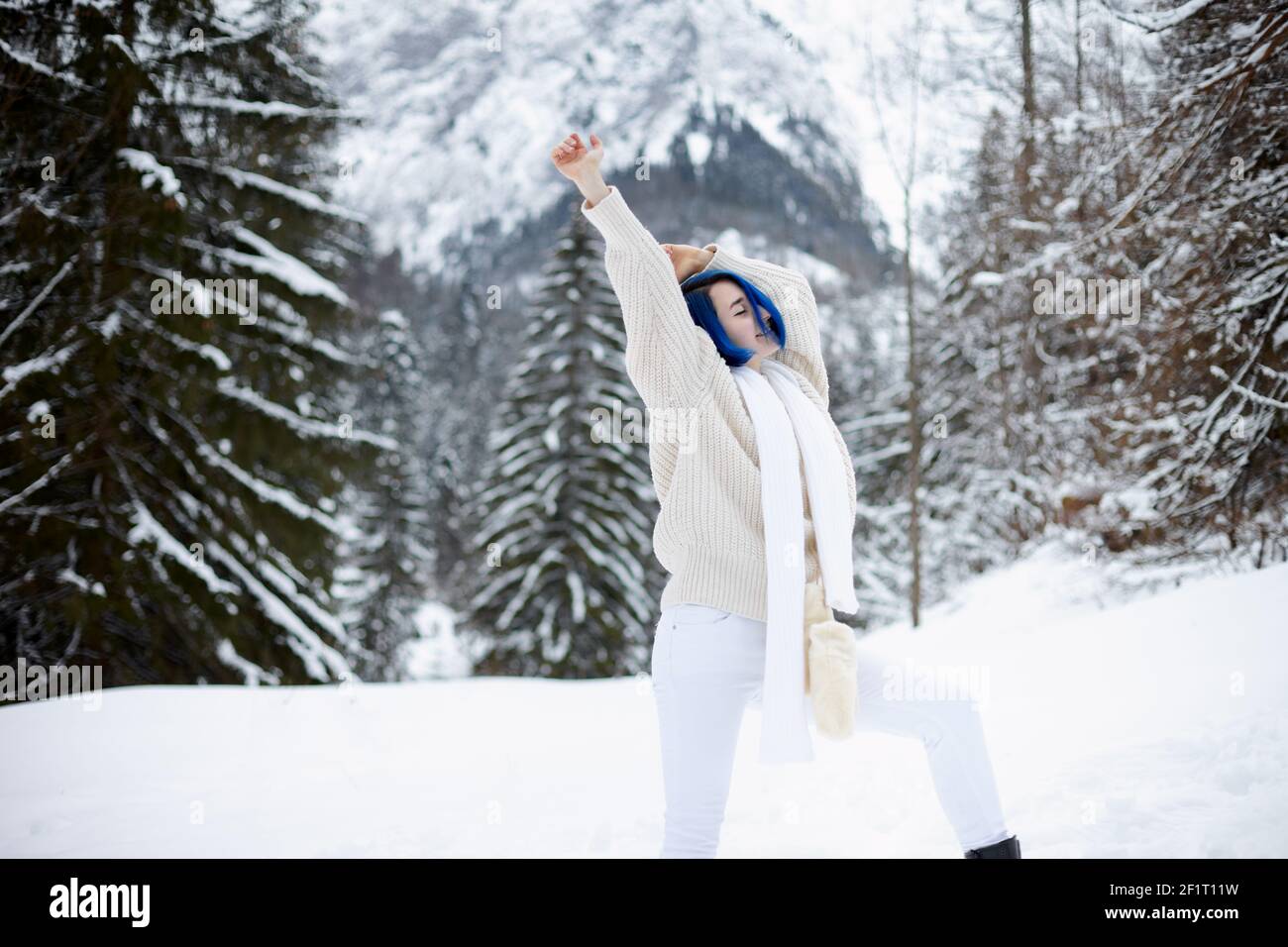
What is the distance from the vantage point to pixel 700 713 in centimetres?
237

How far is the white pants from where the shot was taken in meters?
2.38

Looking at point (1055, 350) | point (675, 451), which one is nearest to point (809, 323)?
point (675, 451)

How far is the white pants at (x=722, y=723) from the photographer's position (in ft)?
7.79

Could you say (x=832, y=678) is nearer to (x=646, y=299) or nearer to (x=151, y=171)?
(x=646, y=299)

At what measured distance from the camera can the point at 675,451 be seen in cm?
255

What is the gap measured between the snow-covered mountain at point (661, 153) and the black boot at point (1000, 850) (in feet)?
11.4

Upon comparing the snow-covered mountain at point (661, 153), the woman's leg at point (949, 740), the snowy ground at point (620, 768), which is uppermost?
the snow-covered mountain at point (661, 153)

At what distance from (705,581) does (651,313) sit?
27.8 inches

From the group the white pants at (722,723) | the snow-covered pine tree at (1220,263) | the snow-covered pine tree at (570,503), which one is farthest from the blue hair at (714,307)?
the snow-covered pine tree at (570,503)

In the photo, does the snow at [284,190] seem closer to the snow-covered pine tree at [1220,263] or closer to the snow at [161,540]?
the snow at [161,540]

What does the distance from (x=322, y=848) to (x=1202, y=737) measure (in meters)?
3.96

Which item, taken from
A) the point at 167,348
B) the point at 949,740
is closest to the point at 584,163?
the point at 949,740

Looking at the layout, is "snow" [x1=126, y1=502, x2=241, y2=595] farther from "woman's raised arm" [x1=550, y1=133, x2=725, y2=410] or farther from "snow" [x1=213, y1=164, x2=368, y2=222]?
"woman's raised arm" [x1=550, y1=133, x2=725, y2=410]

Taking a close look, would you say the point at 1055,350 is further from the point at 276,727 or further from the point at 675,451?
the point at 675,451
